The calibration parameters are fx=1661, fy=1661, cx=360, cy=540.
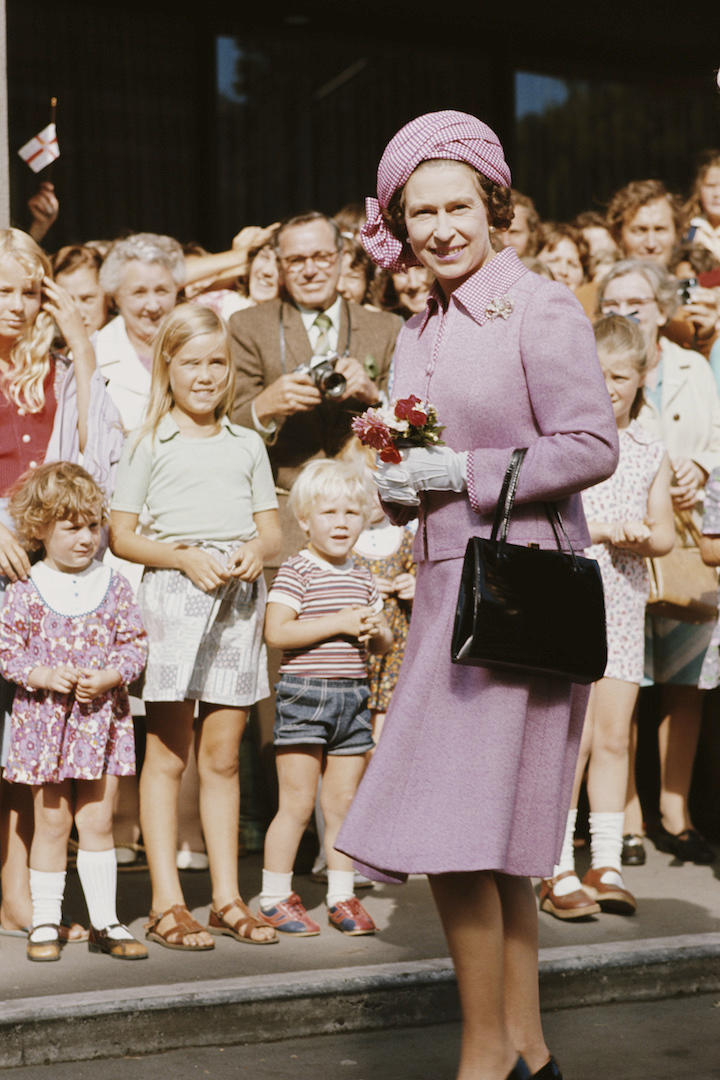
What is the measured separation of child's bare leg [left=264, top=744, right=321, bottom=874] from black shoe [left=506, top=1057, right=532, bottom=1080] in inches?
75.8

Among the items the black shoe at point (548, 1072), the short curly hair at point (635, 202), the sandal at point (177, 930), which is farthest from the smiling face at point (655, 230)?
the black shoe at point (548, 1072)

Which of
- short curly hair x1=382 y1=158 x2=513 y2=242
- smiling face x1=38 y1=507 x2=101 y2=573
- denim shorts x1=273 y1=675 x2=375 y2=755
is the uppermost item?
short curly hair x1=382 y1=158 x2=513 y2=242

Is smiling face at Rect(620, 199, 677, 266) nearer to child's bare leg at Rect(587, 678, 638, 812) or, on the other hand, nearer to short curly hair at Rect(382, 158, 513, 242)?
child's bare leg at Rect(587, 678, 638, 812)

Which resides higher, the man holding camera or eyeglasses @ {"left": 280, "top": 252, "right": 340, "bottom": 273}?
eyeglasses @ {"left": 280, "top": 252, "right": 340, "bottom": 273}

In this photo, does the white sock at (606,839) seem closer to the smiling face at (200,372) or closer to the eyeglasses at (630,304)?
the smiling face at (200,372)

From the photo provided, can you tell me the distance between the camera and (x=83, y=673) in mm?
5090

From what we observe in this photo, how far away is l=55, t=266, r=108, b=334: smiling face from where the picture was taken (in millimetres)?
7258

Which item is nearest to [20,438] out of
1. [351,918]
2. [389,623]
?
[389,623]

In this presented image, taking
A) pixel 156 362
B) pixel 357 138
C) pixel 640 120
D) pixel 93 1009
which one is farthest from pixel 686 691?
pixel 640 120

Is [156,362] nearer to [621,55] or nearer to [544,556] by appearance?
[544,556]

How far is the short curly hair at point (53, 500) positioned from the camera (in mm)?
5199

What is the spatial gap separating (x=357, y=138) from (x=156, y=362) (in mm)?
5445

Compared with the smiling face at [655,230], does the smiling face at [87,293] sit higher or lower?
lower

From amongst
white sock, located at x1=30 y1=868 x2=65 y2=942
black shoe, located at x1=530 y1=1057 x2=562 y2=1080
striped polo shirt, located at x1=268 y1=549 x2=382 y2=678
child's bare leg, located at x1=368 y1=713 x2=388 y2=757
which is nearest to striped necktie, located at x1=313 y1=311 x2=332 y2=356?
striped polo shirt, located at x1=268 y1=549 x2=382 y2=678
